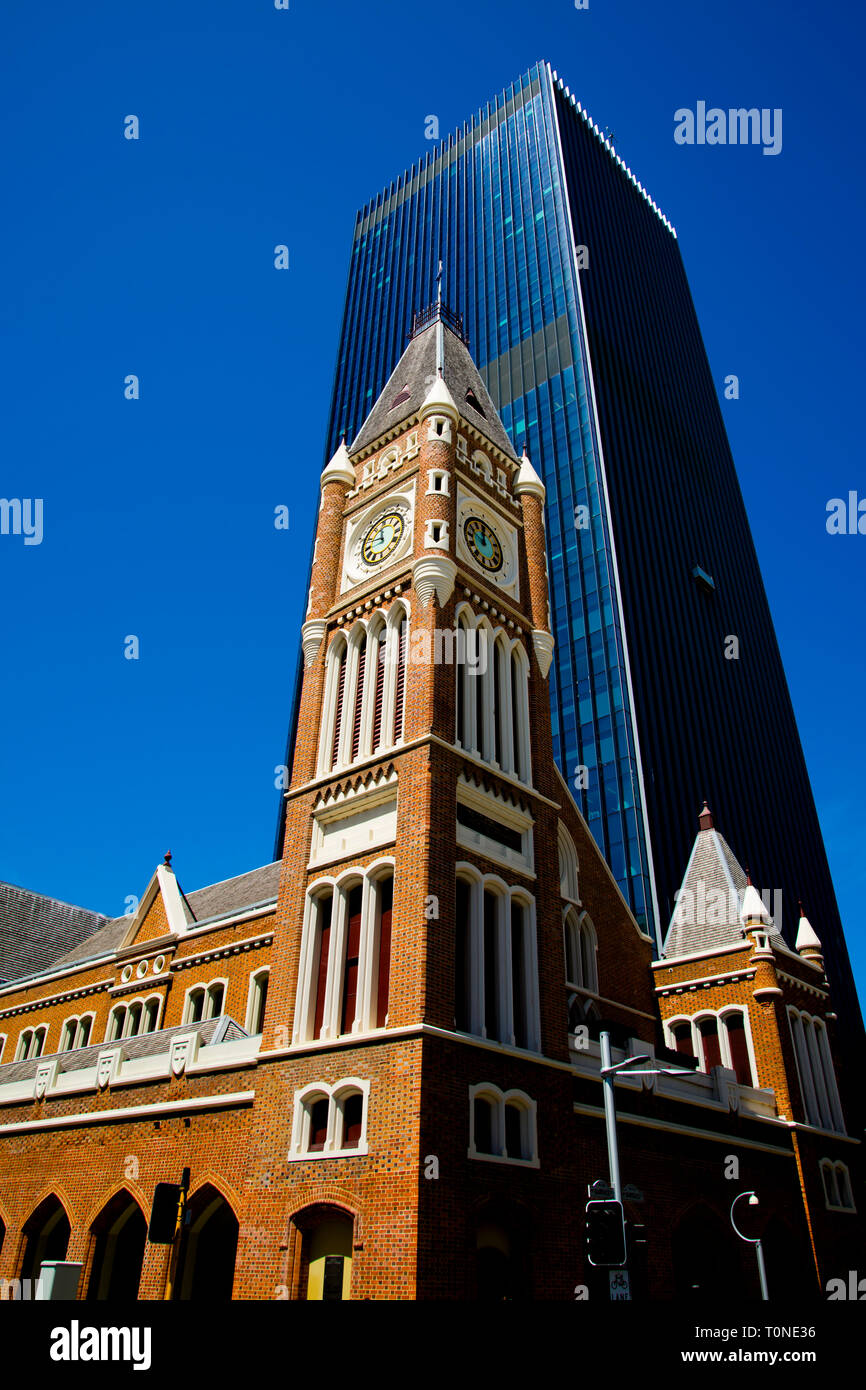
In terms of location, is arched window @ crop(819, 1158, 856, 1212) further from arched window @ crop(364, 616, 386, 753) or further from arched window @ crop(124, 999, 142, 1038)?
arched window @ crop(124, 999, 142, 1038)

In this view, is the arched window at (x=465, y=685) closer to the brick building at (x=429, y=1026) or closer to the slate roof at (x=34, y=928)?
the brick building at (x=429, y=1026)

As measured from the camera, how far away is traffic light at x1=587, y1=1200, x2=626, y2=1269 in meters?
14.1

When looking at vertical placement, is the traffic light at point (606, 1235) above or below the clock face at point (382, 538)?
below

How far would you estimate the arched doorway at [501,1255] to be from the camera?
19.0 meters

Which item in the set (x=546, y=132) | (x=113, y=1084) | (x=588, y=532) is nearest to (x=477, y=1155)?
(x=113, y=1084)

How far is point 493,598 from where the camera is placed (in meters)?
28.1

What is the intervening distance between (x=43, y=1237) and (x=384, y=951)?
45.9 ft

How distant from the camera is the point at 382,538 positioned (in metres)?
28.8

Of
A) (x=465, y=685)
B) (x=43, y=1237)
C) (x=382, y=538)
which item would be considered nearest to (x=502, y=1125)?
(x=465, y=685)

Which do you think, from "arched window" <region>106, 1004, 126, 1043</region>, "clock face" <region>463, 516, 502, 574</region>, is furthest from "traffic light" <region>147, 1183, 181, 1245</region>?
"clock face" <region>463, 516, 502, 574</region>

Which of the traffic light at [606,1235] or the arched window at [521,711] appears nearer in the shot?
the traffic light at [606,1235]

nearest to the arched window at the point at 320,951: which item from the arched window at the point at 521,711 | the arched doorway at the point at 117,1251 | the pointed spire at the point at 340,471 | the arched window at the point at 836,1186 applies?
the arched window at the point at 521,711

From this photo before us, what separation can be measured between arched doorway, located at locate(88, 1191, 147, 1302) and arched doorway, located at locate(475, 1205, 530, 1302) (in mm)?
9929

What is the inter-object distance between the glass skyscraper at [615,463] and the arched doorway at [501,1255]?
144 feet
